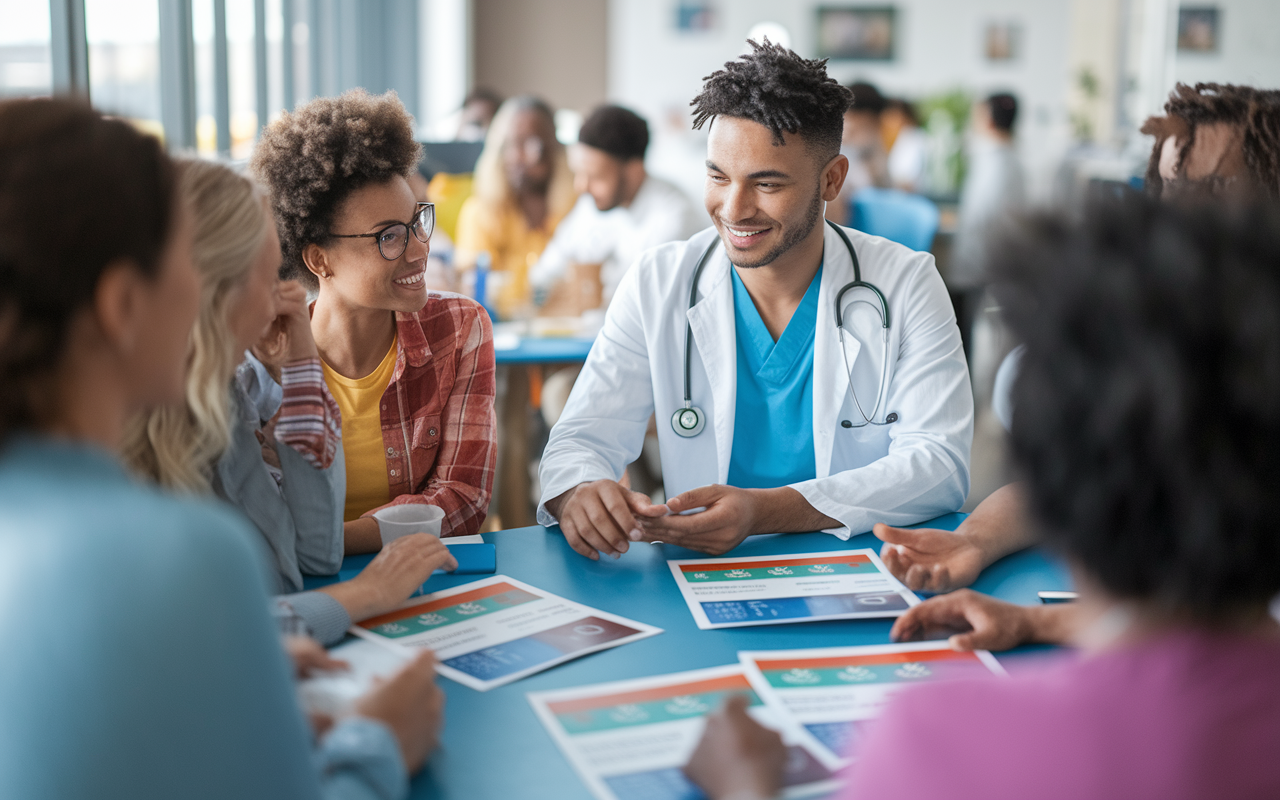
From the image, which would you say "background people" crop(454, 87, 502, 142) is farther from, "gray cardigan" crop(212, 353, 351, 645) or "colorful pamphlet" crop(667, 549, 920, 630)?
"colorful pamphlet" crop(667, 549, 920, 630)

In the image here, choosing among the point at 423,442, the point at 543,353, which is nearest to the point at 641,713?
the point at 423,442

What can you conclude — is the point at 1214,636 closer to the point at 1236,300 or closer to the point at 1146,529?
the point at 1146,529

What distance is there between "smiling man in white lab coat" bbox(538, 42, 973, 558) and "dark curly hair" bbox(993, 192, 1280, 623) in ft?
3.74

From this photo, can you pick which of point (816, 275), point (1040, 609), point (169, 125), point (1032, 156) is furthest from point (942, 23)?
point (1040, 609)

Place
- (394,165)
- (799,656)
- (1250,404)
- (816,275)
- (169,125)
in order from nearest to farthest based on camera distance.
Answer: (1250,404) < (799,656) < (394,165) < (816,275) < (169,125)

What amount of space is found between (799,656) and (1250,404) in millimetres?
646

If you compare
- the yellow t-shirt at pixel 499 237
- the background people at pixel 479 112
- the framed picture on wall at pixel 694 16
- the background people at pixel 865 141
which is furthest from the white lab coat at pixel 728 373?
the framed picture on wall at pixel 694 16

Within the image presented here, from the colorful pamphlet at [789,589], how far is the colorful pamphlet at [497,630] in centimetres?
11

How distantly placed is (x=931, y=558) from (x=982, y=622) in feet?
0.74

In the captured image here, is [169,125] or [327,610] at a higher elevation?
[169,125]

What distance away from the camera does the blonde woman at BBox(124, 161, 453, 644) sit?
3.92 ft

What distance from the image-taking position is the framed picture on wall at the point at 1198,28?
592 centimetres

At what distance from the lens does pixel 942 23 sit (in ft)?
28.1

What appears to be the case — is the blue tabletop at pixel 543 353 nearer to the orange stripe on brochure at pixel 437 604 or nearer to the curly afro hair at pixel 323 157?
the curly afro hair at pixel 323 157
